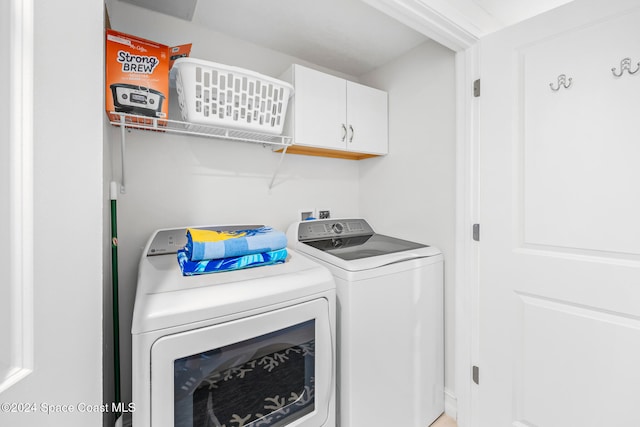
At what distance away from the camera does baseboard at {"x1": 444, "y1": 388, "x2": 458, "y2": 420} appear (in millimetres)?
1708

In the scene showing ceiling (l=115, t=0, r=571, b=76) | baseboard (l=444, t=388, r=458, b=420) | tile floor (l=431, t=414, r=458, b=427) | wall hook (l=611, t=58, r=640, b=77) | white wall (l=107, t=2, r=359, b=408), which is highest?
ceiling (l=115, t=0, r=571, b=76)

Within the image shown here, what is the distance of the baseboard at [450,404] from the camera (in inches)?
67.2

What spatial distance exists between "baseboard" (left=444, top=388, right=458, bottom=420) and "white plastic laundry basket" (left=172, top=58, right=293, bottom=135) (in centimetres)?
197

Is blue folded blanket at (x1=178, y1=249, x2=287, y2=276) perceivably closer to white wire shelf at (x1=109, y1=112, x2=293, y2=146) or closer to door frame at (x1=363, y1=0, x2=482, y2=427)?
white wire shelf at (x1=109, y1=112, x2=293, y2=146)

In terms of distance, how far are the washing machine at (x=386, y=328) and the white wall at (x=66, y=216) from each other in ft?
3.20

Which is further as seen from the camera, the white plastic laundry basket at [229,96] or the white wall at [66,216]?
the white plastic laundry basket at [229,96]

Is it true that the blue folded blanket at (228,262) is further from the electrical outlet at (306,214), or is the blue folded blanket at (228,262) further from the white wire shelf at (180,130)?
the electrical outlet at (306,214)

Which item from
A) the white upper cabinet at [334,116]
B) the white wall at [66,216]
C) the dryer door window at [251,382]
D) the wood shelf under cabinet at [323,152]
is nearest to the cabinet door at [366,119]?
the white upper cabinet at [334,116]

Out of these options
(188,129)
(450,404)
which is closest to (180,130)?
(188,129)

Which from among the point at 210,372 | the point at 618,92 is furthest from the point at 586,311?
the point at 210,372

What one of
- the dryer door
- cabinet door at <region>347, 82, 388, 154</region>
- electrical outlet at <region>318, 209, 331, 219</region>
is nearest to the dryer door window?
the dryer door

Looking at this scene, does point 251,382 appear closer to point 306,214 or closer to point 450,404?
point 306,214

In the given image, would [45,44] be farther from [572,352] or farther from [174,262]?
[572,352]

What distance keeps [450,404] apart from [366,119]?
2.01 m
